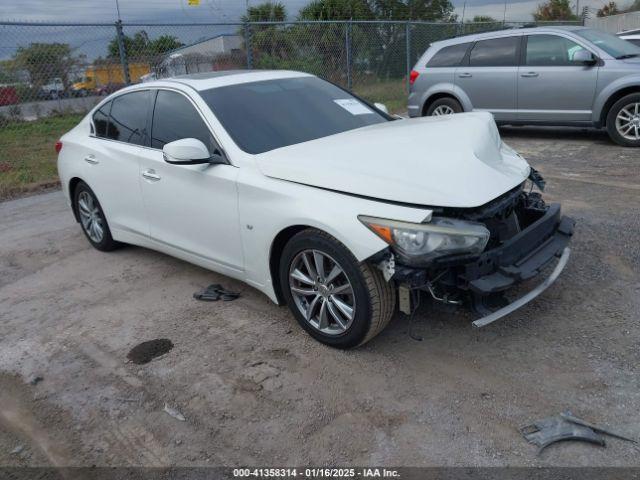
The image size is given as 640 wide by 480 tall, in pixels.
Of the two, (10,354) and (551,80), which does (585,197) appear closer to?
(551,80)

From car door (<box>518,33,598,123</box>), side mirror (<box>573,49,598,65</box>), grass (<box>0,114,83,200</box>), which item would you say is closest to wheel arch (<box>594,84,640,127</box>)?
car door (<box>518,33,598,123</box>)

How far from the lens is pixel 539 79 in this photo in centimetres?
897

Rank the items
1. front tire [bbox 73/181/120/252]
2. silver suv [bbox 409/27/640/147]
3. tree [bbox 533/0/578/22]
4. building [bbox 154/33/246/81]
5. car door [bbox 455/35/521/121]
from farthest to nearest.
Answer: tree [bbox 533/0/578/22]
building [bbox 154/33/246/81]
car door [bbox 455/35/521/121]
silver suv [bbox 409/27/640/147]
front tire [bbox 73/181/120/252]

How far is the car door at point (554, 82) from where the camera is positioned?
8.62m

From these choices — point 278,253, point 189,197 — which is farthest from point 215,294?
point 278,253

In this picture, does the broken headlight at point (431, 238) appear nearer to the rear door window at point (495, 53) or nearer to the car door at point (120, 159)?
the car door at point (120, 159)

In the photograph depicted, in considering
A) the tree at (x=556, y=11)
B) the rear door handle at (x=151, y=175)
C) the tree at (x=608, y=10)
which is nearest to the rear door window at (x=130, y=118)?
the rear door handle at (x=151, y=175)

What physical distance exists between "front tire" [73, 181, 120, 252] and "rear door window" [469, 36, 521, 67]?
22.5 feet

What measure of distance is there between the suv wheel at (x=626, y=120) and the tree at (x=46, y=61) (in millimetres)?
9854

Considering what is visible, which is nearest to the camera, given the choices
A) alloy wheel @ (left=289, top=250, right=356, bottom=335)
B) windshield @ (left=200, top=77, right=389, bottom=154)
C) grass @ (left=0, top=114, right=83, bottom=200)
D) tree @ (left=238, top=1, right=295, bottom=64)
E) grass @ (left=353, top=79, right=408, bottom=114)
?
alloy wheel @ (left=289, top=250, right=356, bottom=335)

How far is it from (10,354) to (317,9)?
70.2 feet

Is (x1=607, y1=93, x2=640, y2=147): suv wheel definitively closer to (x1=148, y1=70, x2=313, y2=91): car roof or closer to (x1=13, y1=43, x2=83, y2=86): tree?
(x1=148, y1=70, x2=313, y2=91): car roof

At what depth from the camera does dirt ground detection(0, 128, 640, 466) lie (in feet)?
9.09

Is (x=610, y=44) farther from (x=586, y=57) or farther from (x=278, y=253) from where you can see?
(x=278, y=253)
